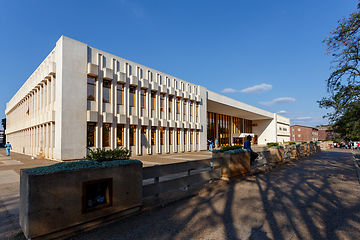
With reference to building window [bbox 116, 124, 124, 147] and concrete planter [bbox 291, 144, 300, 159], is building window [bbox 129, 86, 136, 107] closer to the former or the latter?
building window [bbox 116, 124, 124, 147]

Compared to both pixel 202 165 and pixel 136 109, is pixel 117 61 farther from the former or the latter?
pixel 202 165

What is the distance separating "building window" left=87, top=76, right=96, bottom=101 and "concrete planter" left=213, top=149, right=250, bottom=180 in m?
14.3

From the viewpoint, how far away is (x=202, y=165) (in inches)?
281

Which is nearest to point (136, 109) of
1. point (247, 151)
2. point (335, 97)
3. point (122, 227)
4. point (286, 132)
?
point (247, 151)

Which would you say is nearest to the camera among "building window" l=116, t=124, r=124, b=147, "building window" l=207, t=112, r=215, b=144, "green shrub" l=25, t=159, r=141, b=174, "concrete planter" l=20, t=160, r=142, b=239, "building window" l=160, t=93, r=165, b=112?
"concrete planter" l=20, t=160, r=142, b=239

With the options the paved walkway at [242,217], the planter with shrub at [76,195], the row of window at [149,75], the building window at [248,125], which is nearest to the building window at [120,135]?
the row of window at [149,75]

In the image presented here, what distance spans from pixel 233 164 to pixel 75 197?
6.02 metres

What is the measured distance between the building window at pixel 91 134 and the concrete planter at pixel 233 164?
13.4 meters

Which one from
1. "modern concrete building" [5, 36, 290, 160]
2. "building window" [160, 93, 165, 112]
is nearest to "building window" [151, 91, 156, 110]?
"modern concrete building" [5, 36, 290, 160]

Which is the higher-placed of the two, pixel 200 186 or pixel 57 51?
pixel 57 51

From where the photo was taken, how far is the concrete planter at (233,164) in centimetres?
789

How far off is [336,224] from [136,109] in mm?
19649

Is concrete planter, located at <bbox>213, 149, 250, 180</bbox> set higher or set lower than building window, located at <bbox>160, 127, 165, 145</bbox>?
lower

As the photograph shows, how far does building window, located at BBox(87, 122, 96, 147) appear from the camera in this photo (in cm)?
1791
